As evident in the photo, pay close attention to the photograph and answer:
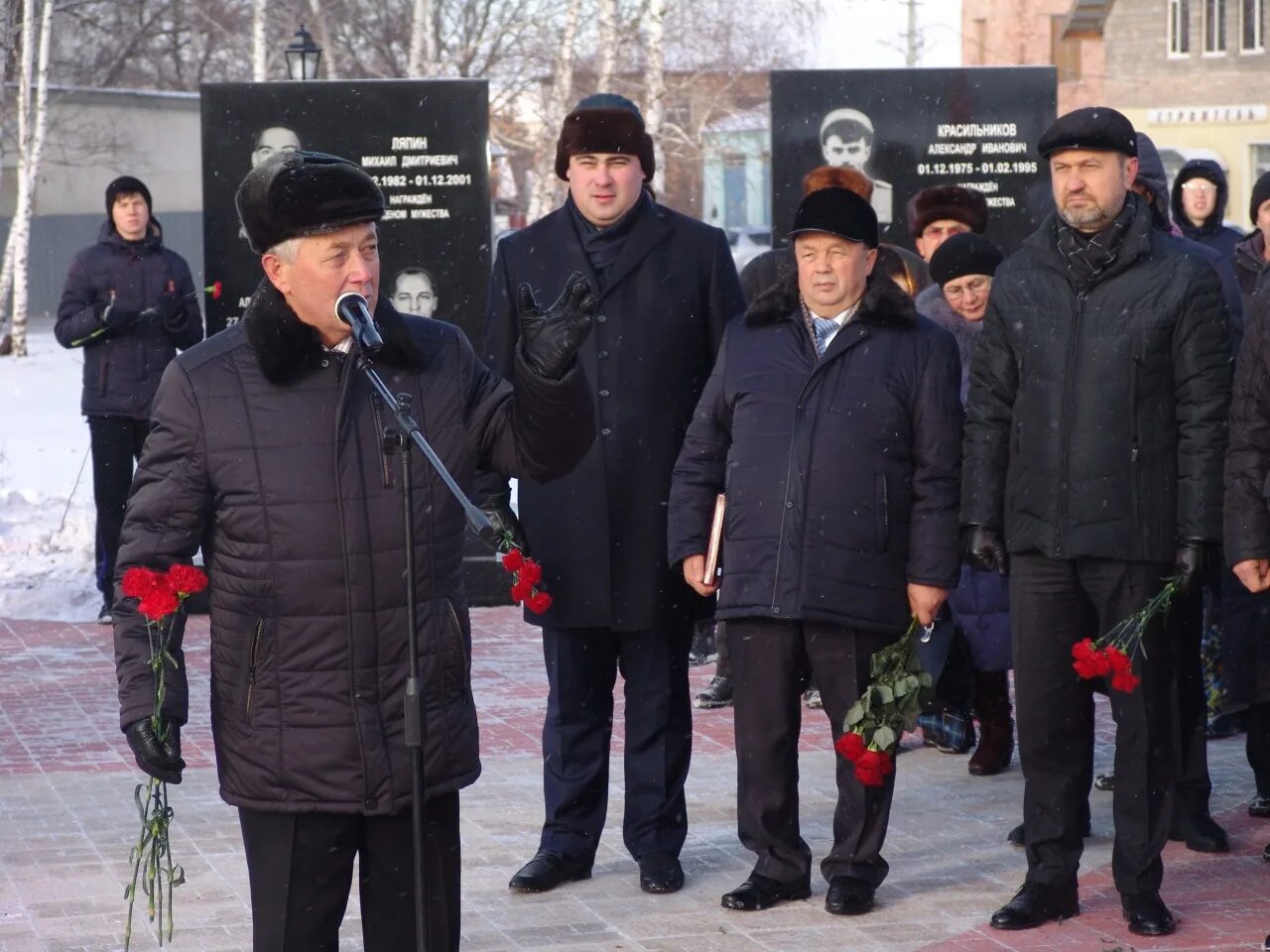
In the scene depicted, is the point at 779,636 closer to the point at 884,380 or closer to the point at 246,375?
the point at 884,380

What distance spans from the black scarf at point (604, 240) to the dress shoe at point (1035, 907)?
83.5 inches

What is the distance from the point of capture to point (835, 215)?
570cm

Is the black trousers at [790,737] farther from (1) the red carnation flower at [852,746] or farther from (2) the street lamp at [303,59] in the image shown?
(2) the street lamp at [303,59]

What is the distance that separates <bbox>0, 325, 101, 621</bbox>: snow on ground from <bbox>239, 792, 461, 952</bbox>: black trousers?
24.4 ft

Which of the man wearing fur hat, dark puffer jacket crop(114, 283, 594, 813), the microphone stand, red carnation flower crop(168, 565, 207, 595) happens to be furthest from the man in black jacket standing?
red carnation flower crop(168, 565, 207, 595)

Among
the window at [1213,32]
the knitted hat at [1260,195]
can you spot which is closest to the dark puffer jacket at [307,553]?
the knitted hat at [1260,195]

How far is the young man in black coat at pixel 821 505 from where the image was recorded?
5.62m

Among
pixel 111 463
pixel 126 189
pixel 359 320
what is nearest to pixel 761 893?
pixel 359 320

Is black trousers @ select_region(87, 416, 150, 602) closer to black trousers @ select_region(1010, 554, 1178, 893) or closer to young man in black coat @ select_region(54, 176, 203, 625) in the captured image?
young man in black coat @ select_region(54, 176, 203, 625)

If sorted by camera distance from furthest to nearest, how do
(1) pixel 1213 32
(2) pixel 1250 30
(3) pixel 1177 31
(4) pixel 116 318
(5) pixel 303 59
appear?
(3) pixel 1177 31
(1) pixel 1213 32
(2) pixel 1250 30
(5) pixel 303 59
(4) pixel 116 318

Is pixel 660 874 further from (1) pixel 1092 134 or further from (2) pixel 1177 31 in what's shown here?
(2) pixel 1177 31

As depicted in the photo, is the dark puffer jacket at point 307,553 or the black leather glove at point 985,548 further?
the black leather glove at point 985,548

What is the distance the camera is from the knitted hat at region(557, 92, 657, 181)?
19.4 ft

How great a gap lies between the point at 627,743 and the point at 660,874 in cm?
42
